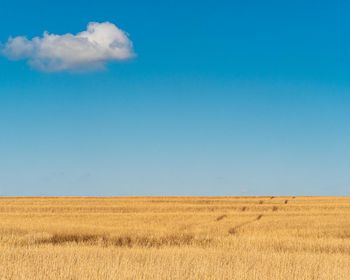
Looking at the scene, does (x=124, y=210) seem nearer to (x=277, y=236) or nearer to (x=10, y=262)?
(x=277, y=236)

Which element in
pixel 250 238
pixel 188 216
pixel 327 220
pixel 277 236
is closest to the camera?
pixel 250 238

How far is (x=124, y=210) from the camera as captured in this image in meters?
57.0

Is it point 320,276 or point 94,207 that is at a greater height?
point 94,207

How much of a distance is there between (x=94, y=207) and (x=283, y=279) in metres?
45.2

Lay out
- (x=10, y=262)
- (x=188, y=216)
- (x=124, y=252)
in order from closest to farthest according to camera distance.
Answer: (x=10, y=262)
(x=124, y=252)
(x=188, y=216)

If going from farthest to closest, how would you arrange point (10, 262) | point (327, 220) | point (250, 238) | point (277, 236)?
point (327, 220) < point (277, 236) < point (250, 238) < point (10, 262)

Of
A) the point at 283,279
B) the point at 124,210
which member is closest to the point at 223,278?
the point at 283,279

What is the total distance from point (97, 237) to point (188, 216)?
1450 centimetres

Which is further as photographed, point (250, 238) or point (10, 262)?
point (250, 238)

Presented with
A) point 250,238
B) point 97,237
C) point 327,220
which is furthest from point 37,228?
point 327,220

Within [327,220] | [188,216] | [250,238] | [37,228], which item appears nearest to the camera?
[250,238]

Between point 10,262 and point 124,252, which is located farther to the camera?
point 124,252

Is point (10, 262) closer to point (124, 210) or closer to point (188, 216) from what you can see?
point (188, 216)

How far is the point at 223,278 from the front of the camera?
14398 millimetres
